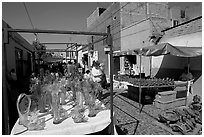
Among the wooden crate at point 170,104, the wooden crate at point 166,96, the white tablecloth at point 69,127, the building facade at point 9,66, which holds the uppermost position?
the building facade at point 9,66

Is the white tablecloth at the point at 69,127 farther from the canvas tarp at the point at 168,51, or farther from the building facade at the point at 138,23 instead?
the building facade at the point at 138,23

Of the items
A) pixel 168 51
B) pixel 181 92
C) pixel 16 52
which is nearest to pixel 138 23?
pixel 181 92

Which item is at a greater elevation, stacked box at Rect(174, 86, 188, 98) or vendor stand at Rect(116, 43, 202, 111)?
vendor stand at Rect(116, 43, 202, 111)

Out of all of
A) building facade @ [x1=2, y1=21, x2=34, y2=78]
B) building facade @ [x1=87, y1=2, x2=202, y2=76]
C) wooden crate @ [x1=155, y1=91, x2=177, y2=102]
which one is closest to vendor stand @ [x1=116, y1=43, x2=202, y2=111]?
wooden crate @ [x1=155, y1=91, x2=177, y2=102]

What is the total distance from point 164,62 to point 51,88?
675cm

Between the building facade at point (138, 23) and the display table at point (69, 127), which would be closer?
the display table at point (69, 127)

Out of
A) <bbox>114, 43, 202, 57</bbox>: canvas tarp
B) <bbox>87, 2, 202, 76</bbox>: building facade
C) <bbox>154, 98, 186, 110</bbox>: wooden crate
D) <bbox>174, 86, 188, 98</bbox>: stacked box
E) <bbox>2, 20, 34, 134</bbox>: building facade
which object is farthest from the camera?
<bbox>87, 2, 202, 76</bbox>: building facade

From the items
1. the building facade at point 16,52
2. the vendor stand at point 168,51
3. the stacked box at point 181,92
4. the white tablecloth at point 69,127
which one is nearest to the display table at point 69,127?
the white tablecloth at point 69,127

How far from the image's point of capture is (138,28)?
983cm

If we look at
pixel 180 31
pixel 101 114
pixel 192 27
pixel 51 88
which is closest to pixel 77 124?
pixel 101 114

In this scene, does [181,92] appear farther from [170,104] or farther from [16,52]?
[16,52]

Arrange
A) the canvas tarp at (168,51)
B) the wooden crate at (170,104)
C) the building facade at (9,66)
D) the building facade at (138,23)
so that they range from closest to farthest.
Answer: the building facade at (9,66)
the canvas tarp at (168,51)
the wooden crate at (170,104)
the building facade at (138,23)

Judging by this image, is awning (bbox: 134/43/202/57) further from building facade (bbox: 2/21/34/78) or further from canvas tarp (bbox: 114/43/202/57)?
building facade (bbox: 2/21/34/78)

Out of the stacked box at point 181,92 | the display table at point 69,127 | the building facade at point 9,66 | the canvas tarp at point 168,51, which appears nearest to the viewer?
the building facade at point 9,66
